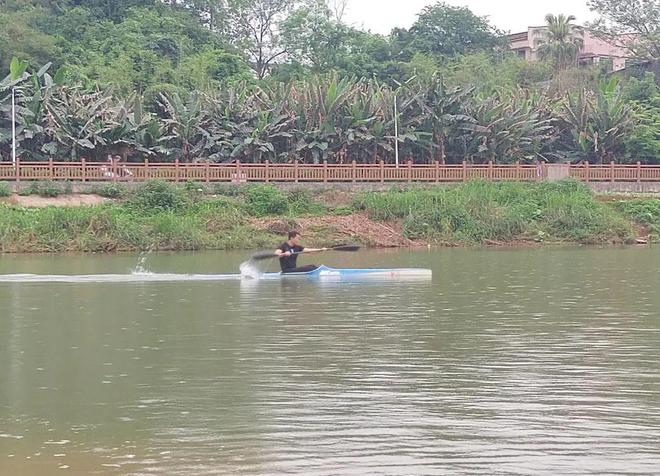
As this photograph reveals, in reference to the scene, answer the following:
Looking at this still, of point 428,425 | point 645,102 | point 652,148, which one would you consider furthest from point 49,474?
point 645,102

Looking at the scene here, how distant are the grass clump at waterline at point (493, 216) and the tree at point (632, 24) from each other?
23.6 m

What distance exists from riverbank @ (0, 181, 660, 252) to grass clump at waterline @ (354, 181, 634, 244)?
35 mm

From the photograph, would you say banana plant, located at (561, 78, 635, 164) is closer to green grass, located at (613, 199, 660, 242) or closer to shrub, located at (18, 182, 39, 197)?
green grass, located at (613, 199, 660, 242)

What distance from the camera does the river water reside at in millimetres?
7719

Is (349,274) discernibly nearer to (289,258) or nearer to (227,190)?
(289,258)

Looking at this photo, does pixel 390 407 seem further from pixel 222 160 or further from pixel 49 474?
pixel 222 160

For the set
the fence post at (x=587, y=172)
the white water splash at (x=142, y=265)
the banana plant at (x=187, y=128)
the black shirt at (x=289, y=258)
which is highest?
the banana plant at (x=187, y=128)

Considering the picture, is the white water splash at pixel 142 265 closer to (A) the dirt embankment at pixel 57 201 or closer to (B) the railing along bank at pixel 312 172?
(A) the dirt embankment at pixel 57 201

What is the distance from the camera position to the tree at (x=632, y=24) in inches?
2264

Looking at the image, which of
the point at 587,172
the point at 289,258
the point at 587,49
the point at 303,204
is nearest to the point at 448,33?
the point at 587,49

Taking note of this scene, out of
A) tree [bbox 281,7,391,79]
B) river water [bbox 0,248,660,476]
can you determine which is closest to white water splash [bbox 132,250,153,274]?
river water [bbox 0,248,660,476]

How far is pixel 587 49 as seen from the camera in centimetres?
7475

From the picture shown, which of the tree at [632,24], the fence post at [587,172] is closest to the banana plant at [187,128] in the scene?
the fence post at [587,172]

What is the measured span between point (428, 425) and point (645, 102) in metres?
44.9
